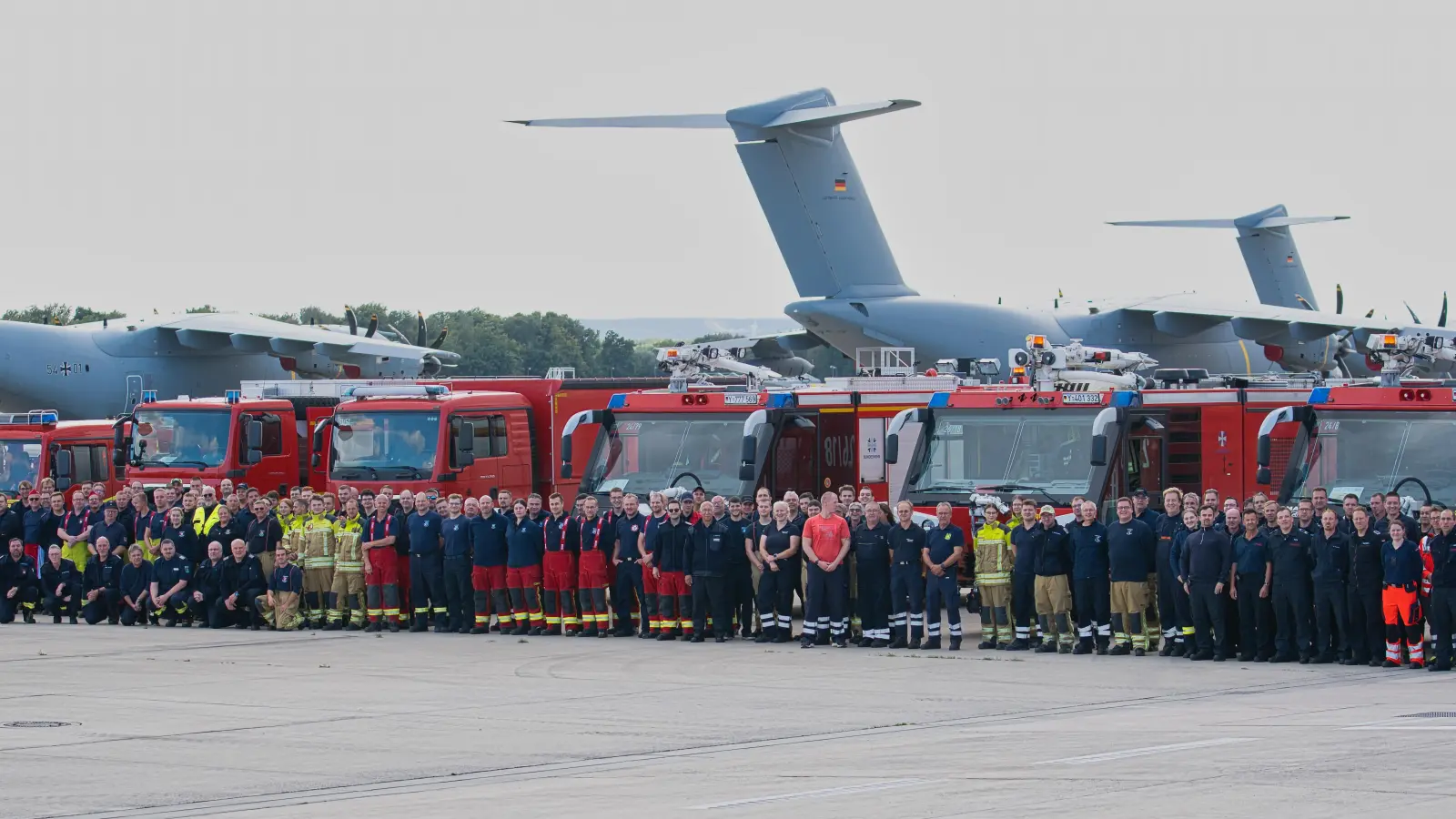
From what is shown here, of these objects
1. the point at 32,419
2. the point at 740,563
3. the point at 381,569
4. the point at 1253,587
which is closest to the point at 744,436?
the point at 740,563

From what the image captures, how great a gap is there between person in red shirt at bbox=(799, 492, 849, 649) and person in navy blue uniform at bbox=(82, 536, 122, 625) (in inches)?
323

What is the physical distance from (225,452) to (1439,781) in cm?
1862

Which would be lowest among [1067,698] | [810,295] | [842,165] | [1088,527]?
[1067,698]

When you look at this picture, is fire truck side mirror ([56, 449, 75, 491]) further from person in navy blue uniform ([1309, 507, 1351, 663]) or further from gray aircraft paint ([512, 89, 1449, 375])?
person in navy blue uniform ([1309, 507, 1351, 663])

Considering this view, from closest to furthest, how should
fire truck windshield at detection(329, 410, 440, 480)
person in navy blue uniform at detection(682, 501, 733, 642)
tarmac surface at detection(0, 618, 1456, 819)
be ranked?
tarmac surface at detection(0, 618, 1456, 819), person in navy blue uniform at detection(682, 501, 733, 642), fire truck windshield at detection(329, 410, 440, 480)

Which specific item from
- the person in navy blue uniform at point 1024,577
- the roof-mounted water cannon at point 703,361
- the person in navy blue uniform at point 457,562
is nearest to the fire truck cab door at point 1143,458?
the person in navy blue uniform at point 1024,577

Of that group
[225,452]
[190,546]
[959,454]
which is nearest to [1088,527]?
[959,454]

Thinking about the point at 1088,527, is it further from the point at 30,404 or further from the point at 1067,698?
the point at 30,404

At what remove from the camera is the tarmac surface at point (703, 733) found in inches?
384

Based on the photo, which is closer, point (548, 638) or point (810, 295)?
point (548, 638)

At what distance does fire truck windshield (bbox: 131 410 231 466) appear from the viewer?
83.8 feet

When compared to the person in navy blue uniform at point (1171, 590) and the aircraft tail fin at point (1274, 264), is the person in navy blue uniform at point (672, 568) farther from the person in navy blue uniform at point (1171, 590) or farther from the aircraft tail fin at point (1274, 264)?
the aircraft tail fin at point (1274, 264)

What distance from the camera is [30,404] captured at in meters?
37.4

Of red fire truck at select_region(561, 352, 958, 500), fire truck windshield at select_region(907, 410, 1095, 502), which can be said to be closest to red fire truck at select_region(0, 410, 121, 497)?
red fire truck at select_region(561, 352, 958, 500)
